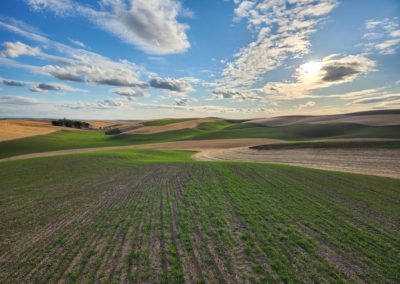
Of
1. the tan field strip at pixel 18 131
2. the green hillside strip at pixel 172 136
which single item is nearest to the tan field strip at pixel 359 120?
the green hillside strip at pixel 172 136

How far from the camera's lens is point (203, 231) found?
8727mm

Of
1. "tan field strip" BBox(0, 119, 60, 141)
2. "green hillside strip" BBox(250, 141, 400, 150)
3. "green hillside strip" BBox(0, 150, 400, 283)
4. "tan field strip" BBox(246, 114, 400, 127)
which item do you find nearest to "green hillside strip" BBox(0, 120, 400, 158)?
"tan field strip" BBox(0, 119, 60, 141)

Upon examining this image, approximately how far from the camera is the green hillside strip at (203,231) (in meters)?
6.27

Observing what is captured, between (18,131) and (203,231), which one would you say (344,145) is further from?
(18,131)

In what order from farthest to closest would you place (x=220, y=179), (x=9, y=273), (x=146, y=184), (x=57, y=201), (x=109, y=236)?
(x=220, y=179)
(x=146, y=184)
(x=57, y=201)
(x=109, y=236)
(x=9, y=273)

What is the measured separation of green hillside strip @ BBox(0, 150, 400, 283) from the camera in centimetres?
627

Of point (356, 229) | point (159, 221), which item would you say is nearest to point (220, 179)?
point (159, 221)

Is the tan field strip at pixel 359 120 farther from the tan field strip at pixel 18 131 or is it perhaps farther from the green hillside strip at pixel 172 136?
the tan field strip at pixel 18 131

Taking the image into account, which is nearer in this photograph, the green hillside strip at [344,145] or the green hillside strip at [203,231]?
the green hillside strip at [203,231]

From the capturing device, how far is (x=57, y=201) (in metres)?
13.0

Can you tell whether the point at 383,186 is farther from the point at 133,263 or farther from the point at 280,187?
the point at 133,263

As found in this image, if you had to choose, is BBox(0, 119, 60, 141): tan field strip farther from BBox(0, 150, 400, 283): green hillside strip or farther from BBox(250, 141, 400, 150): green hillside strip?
BBox(250, 141, 400, 150): green hillside strip

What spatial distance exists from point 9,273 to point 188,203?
7.60 meters

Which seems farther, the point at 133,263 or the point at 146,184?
the point at 146,184
